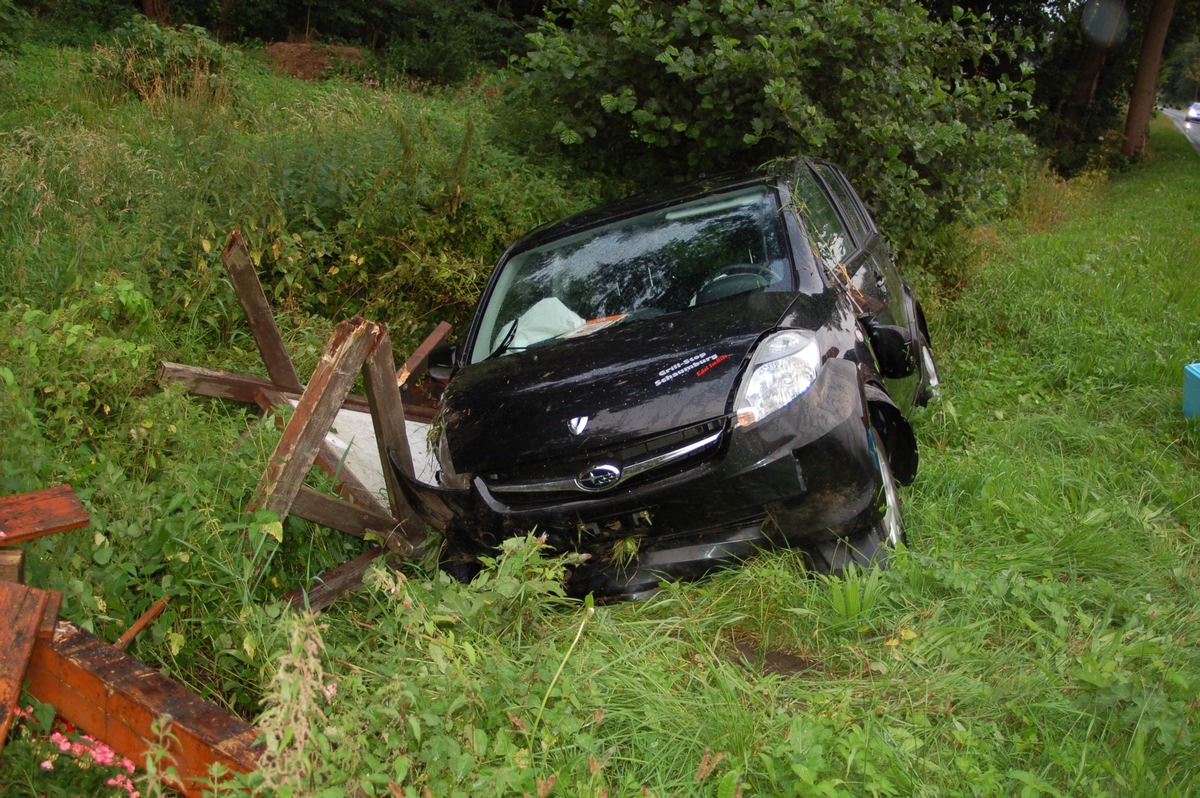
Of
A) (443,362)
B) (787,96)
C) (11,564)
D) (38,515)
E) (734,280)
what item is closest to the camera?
(11,564)

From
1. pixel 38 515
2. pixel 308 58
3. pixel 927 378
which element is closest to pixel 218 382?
pixel 38 515

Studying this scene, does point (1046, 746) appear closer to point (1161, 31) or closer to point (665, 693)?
point (665, 693)

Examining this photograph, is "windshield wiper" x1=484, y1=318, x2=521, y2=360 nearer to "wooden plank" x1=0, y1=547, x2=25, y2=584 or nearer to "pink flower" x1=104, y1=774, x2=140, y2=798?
"wooden plank" x1=0, y1=547, x2=25, y2=584

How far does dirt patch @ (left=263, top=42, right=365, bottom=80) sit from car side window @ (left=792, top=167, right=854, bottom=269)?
1184cm

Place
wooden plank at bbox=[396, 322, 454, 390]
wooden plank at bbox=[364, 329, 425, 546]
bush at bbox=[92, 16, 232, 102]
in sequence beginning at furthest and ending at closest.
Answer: bush at bbox=[92, 16, 232, 102], wooden plank at bbox=[396, 322, 454, 390], wooden plank at bbox=[364, 329, 425, 546]

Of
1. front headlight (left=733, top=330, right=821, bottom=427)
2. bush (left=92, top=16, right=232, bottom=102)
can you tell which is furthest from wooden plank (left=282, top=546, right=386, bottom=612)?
bush (left=92, top=16, right=232, bottom=102)

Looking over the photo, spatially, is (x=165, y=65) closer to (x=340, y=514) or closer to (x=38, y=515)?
(x=340, y=514)

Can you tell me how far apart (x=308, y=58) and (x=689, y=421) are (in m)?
14.7

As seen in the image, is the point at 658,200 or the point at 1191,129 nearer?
the point at 658,200

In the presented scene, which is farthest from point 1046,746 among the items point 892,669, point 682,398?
point 682,398

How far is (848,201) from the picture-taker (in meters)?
5.71

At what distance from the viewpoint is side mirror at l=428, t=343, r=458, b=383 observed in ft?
15.2

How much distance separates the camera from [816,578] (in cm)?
339

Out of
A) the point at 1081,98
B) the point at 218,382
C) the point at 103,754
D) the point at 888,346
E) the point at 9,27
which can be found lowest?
the point at 1081,98
